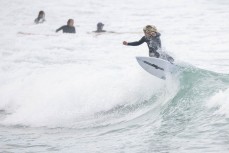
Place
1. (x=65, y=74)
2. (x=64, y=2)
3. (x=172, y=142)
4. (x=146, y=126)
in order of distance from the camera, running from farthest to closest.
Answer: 1. (x=64, y=2)
2. (x=65, y=74)
3. (x=146, y=126)
4. (x=172, y=142)

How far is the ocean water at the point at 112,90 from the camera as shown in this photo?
8414 mm

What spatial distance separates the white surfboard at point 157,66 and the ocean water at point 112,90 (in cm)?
19

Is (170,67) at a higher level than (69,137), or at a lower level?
higher

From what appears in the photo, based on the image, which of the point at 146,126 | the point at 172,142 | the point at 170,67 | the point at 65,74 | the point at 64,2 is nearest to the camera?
the point at 172,142

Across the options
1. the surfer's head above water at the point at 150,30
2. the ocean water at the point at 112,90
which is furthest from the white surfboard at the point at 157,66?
the surfer's head above water at the point at 150,30

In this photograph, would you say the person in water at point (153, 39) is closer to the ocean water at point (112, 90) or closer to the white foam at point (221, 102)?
the ocean water at point (112, 90)

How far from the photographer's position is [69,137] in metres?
9.48

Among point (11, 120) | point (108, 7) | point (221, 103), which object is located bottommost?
point (11, 120)

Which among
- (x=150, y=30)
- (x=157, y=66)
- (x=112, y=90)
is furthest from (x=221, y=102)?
(x=112, y=90)

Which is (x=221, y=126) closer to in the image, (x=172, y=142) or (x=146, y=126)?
(x=172, y=142)

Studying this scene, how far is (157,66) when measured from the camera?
11.4m

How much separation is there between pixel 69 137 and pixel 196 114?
7.80 feet

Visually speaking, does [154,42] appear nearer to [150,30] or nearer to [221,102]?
[150,30]

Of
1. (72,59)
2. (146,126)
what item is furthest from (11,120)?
(72,59)
